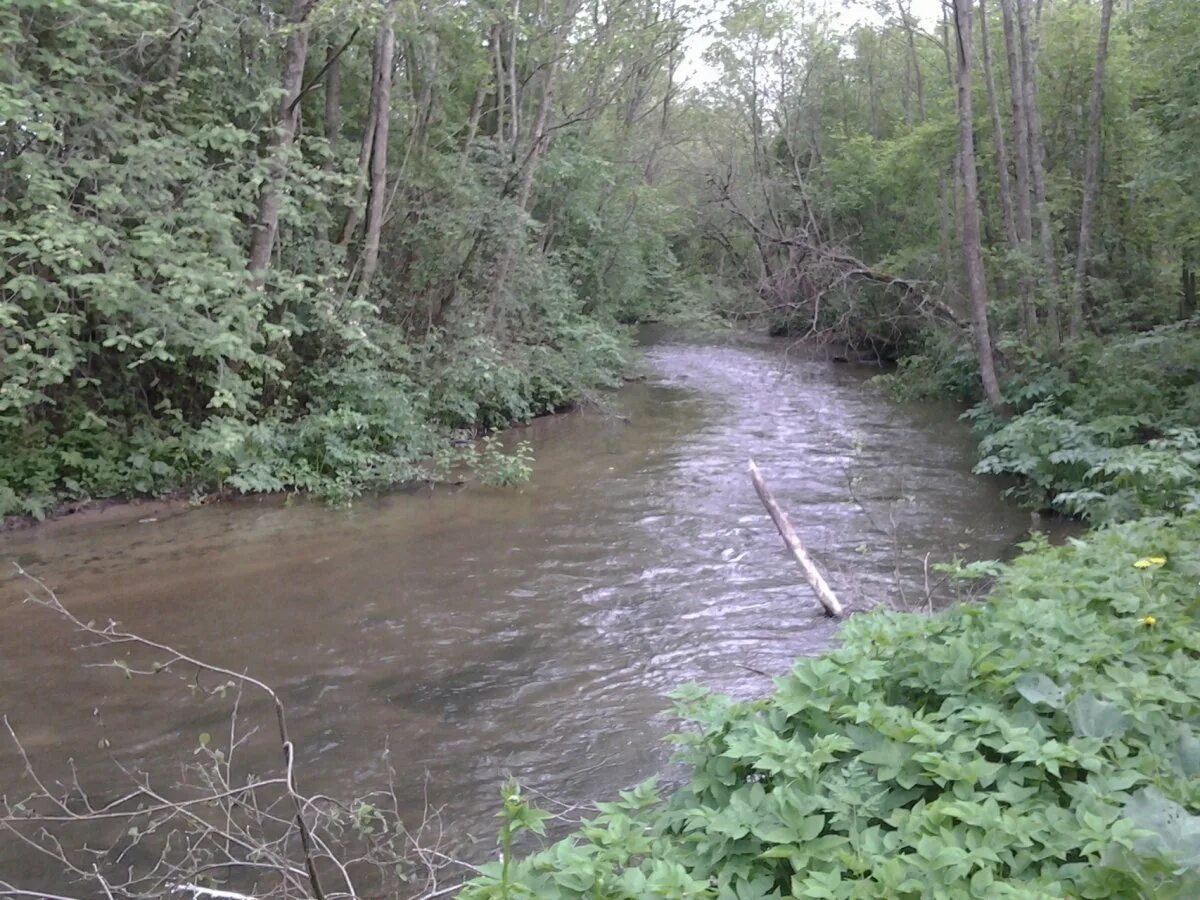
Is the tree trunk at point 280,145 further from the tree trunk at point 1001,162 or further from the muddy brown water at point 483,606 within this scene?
the tree trunk at point 1001,162

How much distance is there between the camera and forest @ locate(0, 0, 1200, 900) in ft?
10.3

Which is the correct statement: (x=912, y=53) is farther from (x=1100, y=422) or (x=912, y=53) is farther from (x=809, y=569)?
(x=809, y=569)

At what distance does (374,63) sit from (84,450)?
7642mm

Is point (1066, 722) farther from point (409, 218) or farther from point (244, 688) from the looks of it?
point (409, 218)

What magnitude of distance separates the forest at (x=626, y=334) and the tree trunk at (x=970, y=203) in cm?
5

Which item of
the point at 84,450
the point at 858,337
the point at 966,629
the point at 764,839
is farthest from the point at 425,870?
the point at 858,337

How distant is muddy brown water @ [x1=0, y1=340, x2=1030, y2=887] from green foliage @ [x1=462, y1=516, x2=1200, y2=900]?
7.37ft

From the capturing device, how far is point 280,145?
12422 millimetres

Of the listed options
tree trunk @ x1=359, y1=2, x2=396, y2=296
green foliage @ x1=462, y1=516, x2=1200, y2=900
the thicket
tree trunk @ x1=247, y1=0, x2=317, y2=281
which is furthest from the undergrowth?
tree trunk @ x1=247, y1=0, x2=317, y2=281

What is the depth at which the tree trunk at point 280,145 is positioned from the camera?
1230 centimetres

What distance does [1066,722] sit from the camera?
3.49 metres

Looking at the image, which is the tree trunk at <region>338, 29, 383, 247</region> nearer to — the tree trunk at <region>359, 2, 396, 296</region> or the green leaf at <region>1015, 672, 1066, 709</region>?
the tree trunk at <region>359, 2, 396, 296</region>

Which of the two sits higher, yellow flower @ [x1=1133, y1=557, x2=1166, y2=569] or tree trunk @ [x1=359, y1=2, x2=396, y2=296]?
tree trunk @ [x1=359, y1=2, x2=396, y2=296]

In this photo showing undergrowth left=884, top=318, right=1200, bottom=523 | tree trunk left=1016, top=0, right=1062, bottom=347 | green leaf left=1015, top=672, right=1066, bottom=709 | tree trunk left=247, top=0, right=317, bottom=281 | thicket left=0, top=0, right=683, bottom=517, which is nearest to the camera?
green leaf left=1015, top=672, right=1066, bottom=709
